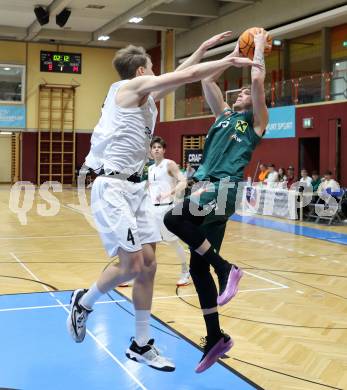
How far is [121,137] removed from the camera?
3.67 meters

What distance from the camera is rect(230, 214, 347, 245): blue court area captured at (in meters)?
11.6

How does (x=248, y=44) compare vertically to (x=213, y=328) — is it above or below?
above

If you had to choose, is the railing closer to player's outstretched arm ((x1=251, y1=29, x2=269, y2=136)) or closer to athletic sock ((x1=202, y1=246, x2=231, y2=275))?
player's outstretched arm ((x1=251, y1=29, x2=269, y2=136))

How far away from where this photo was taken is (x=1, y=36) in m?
27.1

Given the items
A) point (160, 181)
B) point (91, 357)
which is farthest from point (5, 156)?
point (91, 357)

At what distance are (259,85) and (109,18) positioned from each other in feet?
68.4

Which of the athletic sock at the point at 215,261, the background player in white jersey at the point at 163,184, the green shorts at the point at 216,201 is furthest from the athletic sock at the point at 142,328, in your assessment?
the background player in white jersey at the point at 163,184

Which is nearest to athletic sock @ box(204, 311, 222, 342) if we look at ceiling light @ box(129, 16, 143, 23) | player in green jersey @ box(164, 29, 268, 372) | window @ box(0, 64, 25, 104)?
player in green jersey @ box(164, 29, 268, 372)

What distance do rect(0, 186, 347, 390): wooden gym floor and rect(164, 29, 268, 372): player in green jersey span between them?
0.61 m

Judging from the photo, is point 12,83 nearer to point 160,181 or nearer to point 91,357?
point 160,181

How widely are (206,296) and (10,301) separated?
9.76 ft

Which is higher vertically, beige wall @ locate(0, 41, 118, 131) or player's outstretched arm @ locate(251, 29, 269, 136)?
beige wall @ locate(0, 41, 118, 131)

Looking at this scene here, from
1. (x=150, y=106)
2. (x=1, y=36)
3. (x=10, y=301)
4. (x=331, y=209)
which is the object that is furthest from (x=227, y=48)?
(x=150, y=106)

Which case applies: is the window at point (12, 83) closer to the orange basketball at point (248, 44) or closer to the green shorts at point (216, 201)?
the orange basketball at point (248, 44)
